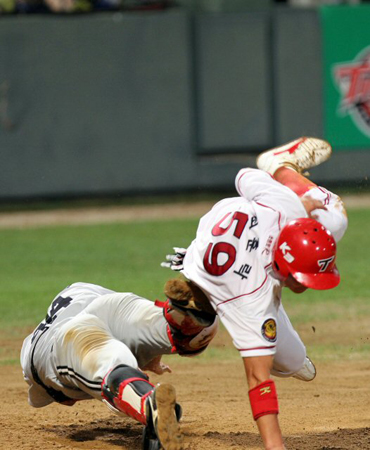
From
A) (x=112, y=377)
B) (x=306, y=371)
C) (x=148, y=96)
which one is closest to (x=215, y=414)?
(x=306, y=371)

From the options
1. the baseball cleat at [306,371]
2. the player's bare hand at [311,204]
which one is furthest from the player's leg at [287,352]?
the player's bare hand at [311,204]

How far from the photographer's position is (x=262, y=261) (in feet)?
14.8

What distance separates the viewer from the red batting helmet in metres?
4.42

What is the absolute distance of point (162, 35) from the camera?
15258 millimetres

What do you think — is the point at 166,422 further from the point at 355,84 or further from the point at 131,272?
the point at 355,84

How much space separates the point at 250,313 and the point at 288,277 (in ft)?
0.80

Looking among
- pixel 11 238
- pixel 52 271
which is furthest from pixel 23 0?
pixel 52 271

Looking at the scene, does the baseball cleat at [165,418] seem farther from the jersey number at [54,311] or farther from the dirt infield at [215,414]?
the jersey number at [54,311]

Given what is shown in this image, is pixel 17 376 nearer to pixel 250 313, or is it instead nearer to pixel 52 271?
pixel 250 313

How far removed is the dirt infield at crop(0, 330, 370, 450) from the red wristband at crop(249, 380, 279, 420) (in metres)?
0.92

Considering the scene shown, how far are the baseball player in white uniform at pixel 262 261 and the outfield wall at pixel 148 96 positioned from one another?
10.6 m

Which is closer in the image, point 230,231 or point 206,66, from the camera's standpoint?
point 230,231

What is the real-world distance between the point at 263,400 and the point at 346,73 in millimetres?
12017

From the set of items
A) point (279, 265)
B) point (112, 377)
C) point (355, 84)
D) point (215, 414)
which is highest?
point (279, 265)
